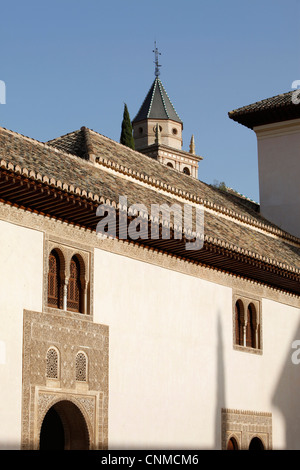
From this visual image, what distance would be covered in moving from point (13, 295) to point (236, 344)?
16.1 ft

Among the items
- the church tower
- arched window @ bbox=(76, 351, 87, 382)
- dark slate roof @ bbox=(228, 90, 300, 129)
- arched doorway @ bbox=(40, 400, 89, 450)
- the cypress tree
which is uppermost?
the church tower

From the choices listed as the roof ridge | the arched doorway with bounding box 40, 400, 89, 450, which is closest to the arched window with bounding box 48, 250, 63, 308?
the arched doorway with bounding box 40, 400, 89, 450

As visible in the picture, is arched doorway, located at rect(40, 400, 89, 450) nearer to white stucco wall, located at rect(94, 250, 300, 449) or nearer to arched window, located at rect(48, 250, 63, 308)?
white stucco wall, located at rect(94, 250, 300, 449)

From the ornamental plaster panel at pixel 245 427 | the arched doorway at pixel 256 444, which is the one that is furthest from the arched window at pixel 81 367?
the arched doorway at pixel 256 444

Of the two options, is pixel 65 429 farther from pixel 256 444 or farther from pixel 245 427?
pixel 256 444

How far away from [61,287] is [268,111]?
9053 millimetres

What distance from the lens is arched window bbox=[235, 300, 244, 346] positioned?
13.6m

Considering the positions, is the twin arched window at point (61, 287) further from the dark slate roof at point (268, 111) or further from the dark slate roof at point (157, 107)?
the dark slate roof at point (157, 107)

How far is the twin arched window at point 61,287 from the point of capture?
33.3ft

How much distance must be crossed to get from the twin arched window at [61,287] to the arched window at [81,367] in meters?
0.52

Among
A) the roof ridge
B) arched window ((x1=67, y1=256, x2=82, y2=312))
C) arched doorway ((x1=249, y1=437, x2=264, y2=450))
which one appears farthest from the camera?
arched doorway ((x1=249, y1=437, x2=264, y2=450))

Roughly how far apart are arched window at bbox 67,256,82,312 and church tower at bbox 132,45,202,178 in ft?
117

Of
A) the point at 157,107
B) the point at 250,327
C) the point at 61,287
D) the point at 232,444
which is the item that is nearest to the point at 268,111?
the point at 250,327

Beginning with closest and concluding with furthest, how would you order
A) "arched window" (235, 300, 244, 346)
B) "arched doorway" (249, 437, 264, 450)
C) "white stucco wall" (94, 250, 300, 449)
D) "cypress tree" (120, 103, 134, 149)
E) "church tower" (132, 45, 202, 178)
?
"white stucco wall" (94, 250, 300, 449) < "arched window" (235, 300, 244, 346) < "arched doorway" (249, 437, 264, 450) < "cypress tree" (120, 103, 134, 149) < "church tower" (132, 45, 202, 178)
